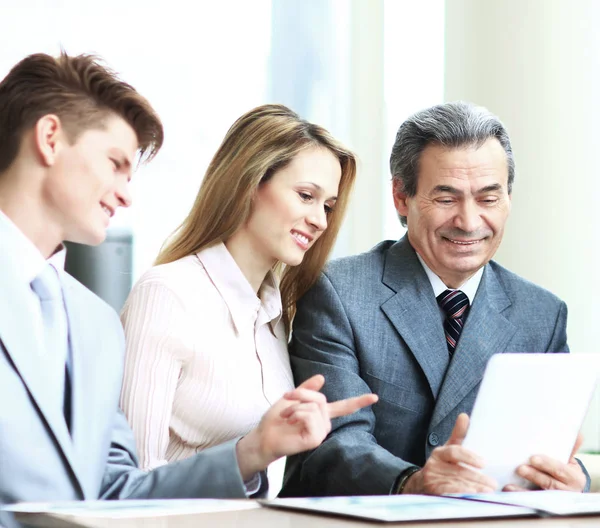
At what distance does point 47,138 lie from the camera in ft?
4.33

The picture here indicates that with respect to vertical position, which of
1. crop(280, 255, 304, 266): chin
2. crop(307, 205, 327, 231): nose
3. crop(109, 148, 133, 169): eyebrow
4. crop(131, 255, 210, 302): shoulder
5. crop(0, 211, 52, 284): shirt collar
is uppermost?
crop(109, 148, 133, 169): eyebrow

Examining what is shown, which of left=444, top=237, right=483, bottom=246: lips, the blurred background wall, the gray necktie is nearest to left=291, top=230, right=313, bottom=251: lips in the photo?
left=444, top=237, right=483, bottom=246: lips

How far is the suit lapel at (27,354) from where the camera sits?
1.26m

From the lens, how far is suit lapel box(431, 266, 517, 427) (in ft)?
6.16

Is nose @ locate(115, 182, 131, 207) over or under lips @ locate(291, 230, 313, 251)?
over

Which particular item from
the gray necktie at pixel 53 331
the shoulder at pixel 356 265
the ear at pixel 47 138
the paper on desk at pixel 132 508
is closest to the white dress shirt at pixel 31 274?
the gray necktie at pixel 53 331

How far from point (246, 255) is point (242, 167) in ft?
0.58

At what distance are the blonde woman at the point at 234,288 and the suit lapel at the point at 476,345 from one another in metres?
0.33

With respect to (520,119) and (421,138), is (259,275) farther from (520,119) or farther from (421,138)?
(520,119)

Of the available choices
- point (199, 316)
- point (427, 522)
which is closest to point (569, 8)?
point (199, 316)

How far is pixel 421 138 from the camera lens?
6.76ft

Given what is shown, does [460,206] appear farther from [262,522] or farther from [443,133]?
[262,522]

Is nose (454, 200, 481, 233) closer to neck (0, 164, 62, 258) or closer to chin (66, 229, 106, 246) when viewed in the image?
chin (66, 229, 106, 246)

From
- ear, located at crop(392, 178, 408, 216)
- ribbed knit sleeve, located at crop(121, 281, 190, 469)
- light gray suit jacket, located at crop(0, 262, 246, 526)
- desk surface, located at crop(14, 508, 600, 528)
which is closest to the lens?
desk surface, located at crop(14, 508, 600, 528)
